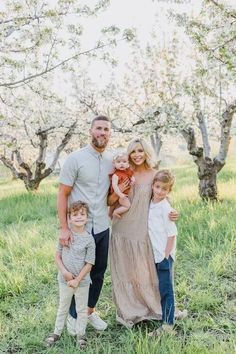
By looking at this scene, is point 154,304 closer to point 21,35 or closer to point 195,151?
point 21,35

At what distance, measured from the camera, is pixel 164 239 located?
15.2 ft

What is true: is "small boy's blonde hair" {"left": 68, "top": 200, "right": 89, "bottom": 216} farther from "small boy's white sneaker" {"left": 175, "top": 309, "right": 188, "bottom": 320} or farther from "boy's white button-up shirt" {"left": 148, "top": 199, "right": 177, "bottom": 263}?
"small boy's white sneaker" {"left": 175, "top": 309, "right": 188, "bottom": 320}

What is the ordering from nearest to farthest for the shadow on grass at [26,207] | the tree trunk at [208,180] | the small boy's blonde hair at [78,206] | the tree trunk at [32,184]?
the small boy's blonde hair at [78,206], the tree trunk at [208,180], the shadow on grass at [26,207], the tree trunk at [32,184]

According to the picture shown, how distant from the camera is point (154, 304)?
15.7 ft

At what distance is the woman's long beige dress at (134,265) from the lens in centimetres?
472

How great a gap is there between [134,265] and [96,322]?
0.77 meters

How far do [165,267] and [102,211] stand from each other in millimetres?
861

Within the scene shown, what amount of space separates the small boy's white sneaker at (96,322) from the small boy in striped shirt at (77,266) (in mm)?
332

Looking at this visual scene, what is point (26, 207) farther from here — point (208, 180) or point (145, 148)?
point (145, 148)

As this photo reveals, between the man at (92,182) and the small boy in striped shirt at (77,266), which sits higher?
the man at (92,182)

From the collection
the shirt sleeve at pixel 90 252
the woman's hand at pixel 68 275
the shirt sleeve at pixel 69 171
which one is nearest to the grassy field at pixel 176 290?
the woman's hand at pixel 68 275

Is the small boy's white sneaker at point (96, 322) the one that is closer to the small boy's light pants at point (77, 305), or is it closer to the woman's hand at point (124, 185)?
the small boy's light pants at point (77, 305)

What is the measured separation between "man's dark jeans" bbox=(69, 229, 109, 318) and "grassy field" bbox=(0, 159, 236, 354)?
32cm

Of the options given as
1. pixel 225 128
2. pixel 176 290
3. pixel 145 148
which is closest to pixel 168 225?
pixel 145 148
